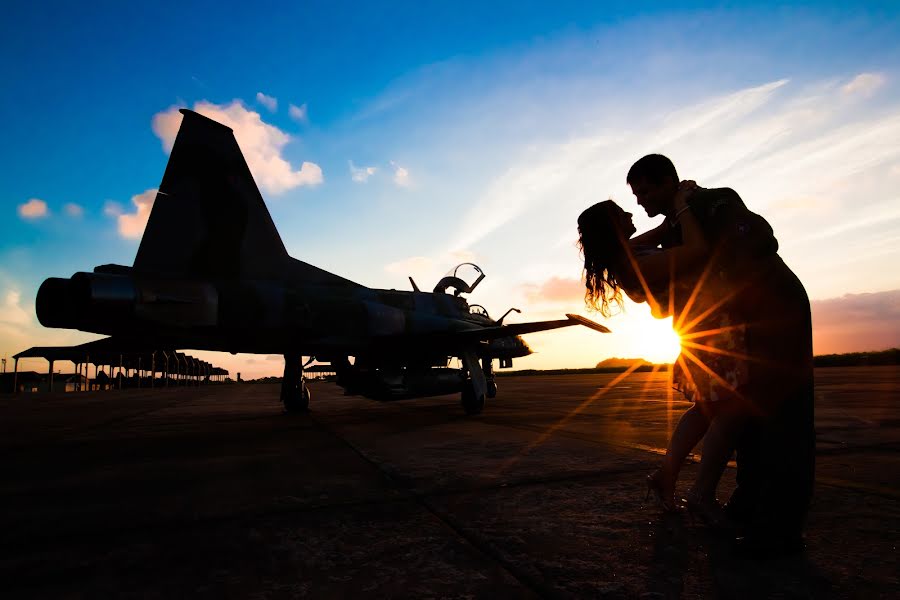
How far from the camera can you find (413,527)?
92.7 inches

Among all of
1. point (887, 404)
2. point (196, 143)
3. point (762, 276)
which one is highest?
point (196, 143)

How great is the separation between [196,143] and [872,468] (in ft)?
28.5

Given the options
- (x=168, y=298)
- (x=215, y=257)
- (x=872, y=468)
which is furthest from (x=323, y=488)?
(x=215, y=257)

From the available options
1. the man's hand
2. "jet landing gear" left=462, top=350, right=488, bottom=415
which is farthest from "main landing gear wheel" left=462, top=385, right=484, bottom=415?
the man's hand

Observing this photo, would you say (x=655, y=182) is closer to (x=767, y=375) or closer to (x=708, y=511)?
(x=767, y=375)

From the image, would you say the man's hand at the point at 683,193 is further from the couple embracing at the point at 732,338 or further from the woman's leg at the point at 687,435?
the woman's leg at the point at 687,435

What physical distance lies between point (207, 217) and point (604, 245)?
667 cm

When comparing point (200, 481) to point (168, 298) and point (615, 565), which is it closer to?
point (615, 565)

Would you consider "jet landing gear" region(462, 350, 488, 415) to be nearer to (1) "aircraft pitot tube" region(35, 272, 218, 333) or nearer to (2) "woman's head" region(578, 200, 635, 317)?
(1) "aircraft pitot tube" region(35, 272, 218, 333)

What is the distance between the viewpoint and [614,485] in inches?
121

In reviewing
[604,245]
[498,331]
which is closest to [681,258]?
[604,245]

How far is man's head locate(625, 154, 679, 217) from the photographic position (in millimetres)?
2598

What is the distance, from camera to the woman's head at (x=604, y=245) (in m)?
2.40

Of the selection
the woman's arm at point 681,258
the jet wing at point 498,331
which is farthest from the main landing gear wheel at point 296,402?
the woman's arm at point 681,258
